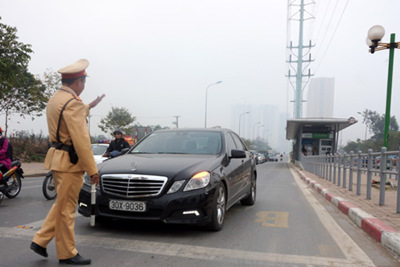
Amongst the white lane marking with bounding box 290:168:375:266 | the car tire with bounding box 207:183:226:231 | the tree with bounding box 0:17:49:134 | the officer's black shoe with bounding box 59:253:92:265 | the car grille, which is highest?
the tree with bounding box 0:17:49:134

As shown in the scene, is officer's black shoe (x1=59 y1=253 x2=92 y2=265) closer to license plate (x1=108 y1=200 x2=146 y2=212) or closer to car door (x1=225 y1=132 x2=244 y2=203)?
license plate (x1=108 y1=200 x2=146 y2=212)

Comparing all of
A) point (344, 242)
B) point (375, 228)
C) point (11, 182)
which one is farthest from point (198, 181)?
point (11, 182)

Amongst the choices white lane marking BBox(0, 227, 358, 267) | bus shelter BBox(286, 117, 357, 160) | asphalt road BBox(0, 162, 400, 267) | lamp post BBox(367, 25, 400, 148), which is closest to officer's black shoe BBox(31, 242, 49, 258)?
asphalt road BBox(0, 162, 400, 267)

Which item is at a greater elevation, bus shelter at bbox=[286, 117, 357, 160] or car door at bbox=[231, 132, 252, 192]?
bus shelter at bbox=[286, 117, 357, 160]

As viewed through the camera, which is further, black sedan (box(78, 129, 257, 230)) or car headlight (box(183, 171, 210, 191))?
car headlight (box(183, 171, 210, 191))

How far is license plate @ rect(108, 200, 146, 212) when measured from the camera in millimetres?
4082

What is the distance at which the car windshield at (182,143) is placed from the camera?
545cm

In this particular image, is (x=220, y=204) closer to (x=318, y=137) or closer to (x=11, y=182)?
(x=11, y=182)

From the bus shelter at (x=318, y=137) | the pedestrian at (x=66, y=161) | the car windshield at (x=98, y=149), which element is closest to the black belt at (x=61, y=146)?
the pedestrian at (x=66, y=161)

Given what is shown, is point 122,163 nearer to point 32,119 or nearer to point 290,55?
point 32,119

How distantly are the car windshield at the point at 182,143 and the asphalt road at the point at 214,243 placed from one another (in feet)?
3.91

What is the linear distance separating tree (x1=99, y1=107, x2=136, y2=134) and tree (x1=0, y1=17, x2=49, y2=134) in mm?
28252

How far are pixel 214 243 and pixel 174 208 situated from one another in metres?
0.64

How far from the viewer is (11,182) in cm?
744
